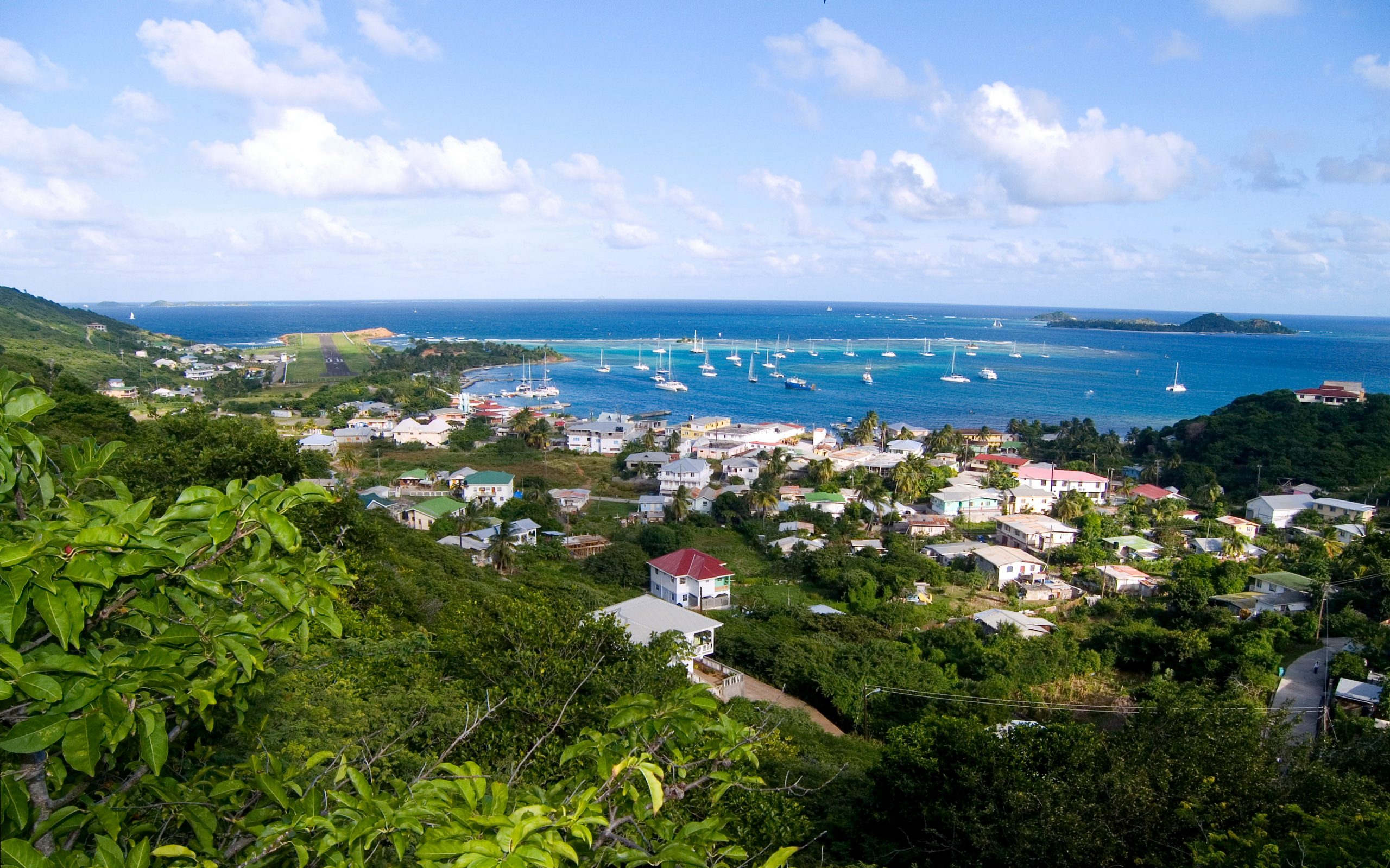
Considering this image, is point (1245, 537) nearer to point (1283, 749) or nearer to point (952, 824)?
point (1283, 749)

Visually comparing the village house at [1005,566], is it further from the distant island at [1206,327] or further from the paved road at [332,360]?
the distant island at [1206,327]

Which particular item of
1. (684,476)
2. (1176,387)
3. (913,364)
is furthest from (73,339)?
(1176,387)

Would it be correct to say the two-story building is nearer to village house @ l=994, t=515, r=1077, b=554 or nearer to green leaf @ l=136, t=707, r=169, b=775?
village house @ l=994, t=515, r=1077, b=554

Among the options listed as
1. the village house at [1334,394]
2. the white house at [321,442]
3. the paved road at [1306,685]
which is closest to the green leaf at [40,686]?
the paved road at [1306,685]

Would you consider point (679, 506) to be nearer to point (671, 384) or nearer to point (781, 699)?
point (781, 699)

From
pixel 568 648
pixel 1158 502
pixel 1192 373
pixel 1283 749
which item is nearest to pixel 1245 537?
pixel 1158 502

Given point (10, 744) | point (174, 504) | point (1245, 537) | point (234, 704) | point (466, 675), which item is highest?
point (174, 504)
